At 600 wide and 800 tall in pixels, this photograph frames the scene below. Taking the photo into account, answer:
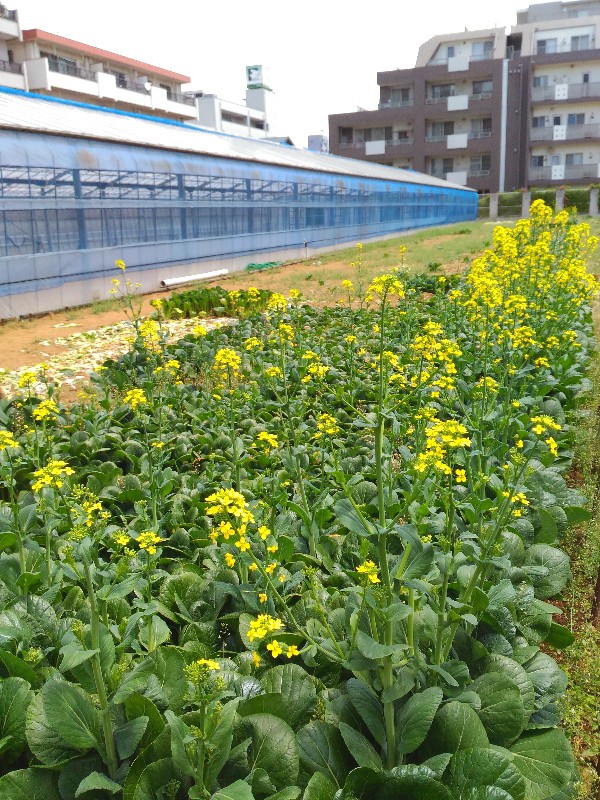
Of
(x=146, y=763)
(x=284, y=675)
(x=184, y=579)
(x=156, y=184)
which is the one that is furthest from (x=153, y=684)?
(x=156, y=184)

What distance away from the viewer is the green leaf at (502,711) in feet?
7.71

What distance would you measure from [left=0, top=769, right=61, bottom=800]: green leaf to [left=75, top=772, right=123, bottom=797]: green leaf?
0.14 meters

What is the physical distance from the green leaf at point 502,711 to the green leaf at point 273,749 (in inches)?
26.7

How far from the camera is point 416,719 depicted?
2193 millimetres

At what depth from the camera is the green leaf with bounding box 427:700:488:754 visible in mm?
2207

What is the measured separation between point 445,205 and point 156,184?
2527 cm

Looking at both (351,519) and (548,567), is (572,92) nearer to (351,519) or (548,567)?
(548,567)

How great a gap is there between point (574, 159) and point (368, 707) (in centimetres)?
4753

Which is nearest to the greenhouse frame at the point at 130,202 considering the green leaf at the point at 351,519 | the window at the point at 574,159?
the green leaf at the point at 351,519

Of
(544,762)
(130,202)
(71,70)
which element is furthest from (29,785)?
(71,70)

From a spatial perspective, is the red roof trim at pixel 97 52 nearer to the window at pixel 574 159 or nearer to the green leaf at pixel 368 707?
the window at pixel 574 159

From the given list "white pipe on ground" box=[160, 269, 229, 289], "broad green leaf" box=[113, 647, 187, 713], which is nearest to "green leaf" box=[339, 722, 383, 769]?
"broad green leaf" box=[113, 647, 187, 713]

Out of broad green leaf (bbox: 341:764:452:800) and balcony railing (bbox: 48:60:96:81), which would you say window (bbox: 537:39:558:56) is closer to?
balcony railing (bbox: 48:60:96:81)

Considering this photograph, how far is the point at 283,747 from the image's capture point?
7.05ft
